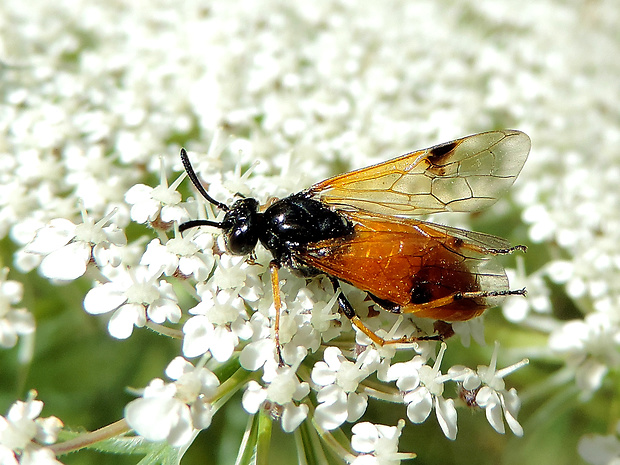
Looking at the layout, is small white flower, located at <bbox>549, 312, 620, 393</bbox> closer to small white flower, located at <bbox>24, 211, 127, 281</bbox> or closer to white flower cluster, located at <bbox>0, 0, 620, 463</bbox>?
white flower cluster, located at <bbox>0, 0, 620, 463</bbox>

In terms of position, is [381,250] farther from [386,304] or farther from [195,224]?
[195,224]

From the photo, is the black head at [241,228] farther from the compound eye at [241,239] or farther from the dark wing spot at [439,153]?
the dark wing spot at [439,153]

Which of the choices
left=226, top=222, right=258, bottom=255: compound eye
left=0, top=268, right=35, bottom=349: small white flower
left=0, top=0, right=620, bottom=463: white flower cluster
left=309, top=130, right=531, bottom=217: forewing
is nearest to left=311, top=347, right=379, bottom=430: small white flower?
left=0, top=0, right=620, bottom=463: white flower cluster

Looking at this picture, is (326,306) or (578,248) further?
(578,248)

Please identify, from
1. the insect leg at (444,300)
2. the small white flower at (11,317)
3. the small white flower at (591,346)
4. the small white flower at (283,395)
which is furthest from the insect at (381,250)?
the small white flower at (591,346)

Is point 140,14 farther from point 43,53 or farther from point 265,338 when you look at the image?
point 265,338

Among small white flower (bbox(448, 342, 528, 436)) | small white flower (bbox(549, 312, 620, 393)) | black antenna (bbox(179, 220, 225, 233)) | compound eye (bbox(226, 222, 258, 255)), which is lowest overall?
small white flower (bbox(549, 312, 620, 393))

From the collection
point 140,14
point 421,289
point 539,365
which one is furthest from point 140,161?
point 539,365
